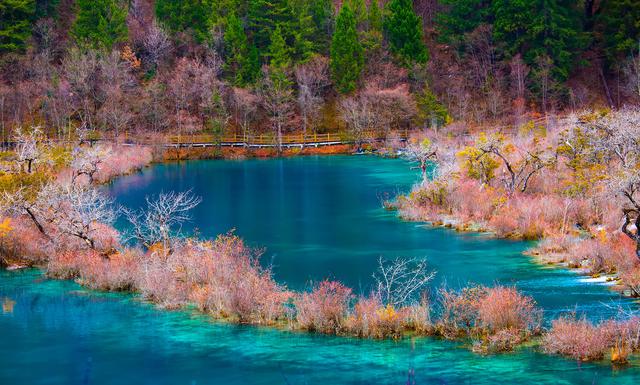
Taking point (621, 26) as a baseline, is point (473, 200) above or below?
below

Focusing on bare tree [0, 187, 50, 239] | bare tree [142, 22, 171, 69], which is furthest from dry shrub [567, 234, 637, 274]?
bare tree [142, 22, 171, 69]

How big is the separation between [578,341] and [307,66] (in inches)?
3225

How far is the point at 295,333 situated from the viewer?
84.5ft

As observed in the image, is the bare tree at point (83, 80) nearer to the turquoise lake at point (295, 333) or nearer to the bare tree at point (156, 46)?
the bare tree at point (156, 46)

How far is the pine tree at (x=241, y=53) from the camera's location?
101875mm

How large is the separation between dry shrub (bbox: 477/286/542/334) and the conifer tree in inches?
3500

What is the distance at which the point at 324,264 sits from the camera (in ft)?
119

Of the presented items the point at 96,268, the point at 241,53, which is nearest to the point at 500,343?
the point at 96,268

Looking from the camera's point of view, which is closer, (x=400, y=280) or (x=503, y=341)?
(x=503, y=341)

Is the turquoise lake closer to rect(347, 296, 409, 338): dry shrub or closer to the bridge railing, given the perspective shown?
rect(347, 296, 409, 338): dry shrub

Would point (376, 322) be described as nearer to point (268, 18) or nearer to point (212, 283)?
point (212, 283)

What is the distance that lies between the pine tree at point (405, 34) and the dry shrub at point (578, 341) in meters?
80.1

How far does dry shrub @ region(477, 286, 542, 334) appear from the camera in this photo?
24.0 meters

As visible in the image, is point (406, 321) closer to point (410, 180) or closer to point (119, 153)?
point (410, 180)
